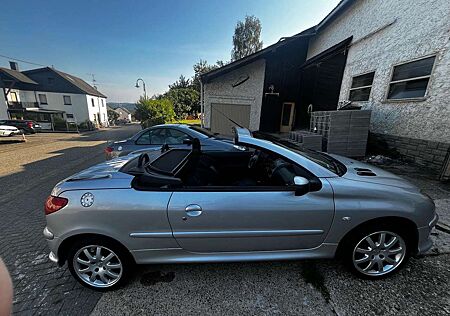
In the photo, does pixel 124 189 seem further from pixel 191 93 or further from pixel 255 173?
pixel 191 93

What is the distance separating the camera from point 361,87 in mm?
7977

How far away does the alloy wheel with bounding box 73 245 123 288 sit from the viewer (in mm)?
1949

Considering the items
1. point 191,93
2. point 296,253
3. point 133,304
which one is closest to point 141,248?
point 133,304

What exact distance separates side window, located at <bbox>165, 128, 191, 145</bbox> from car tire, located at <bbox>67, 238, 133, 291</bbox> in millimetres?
3287

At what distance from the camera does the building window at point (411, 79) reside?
558 cm

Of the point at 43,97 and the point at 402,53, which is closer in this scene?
the point at 402,53

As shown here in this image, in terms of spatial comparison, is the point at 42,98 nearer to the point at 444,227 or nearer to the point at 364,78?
the point at 364,78

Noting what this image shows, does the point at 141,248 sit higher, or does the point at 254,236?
the point at 254,236

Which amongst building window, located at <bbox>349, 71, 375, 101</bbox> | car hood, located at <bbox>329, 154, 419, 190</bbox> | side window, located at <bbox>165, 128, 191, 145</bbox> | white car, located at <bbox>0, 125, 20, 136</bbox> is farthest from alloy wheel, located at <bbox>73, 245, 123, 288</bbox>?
white car, located at <bbox>0, 125, 20, 136</bbox>

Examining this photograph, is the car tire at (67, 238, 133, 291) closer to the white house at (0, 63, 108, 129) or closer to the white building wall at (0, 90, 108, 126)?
the white house at (0, 63, 108, 129)

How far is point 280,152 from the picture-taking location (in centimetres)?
200

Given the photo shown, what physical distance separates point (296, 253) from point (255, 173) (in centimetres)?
115

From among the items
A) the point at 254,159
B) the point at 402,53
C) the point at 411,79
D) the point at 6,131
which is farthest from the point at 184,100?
the point at 254,159

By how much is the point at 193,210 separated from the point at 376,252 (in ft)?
6.12
